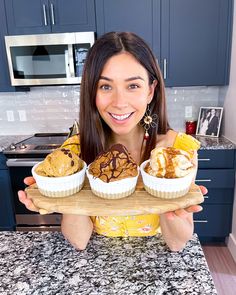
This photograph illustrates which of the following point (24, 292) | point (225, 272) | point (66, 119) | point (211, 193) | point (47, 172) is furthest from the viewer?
point (66, 119)

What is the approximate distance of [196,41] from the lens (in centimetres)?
232

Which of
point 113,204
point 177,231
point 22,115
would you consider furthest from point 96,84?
point 22,115

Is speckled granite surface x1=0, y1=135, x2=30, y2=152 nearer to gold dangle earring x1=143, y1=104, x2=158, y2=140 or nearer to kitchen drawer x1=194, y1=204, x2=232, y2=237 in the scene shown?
gold dangle earring x1=143, y1=104, x2=158, y2=140

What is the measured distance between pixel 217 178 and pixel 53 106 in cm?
182

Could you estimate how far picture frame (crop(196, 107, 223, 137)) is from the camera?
8.38 ft

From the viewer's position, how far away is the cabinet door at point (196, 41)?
226 centimetres

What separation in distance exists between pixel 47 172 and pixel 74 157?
87 millimetres

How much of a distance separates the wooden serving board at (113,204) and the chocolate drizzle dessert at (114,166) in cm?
6

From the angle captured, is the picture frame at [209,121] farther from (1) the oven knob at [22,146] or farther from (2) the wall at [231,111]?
(1) the oven knob at [22,146]

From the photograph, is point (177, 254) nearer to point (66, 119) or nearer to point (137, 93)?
point (137, 93)

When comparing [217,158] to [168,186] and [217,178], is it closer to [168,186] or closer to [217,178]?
[217,178]

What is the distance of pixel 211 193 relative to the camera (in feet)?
7.71

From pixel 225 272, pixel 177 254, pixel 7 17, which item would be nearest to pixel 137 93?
pixel 177 254

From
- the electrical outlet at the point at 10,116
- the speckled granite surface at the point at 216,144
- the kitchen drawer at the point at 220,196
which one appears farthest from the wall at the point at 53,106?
the kitchen drawer at the point at 220,196
